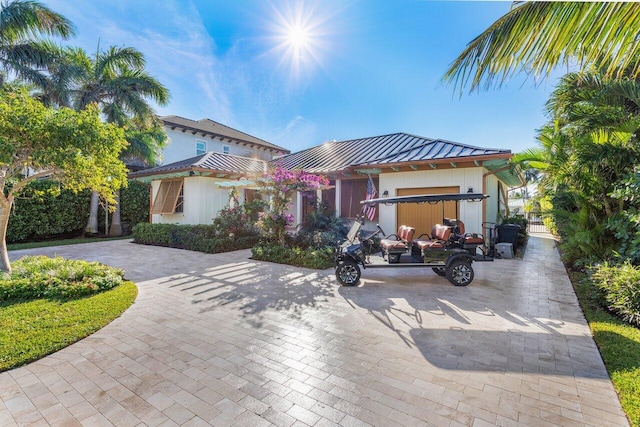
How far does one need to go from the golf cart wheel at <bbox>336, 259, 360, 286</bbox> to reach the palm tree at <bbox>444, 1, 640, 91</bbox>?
12.5 ft

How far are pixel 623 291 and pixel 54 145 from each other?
9.86 metres

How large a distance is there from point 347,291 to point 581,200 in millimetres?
5878

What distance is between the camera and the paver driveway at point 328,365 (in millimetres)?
2414

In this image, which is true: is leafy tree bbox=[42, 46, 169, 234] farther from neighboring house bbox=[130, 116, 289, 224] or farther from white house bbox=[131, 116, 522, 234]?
A: white house bbox=[131, 116, 522, 234]

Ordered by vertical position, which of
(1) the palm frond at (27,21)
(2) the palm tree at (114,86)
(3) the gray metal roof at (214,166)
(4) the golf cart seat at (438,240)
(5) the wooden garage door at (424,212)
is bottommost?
(4) the golf cart seat at (438,240)

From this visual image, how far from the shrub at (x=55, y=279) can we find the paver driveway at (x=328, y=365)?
3.68 ft

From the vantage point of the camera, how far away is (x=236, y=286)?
20.4ft

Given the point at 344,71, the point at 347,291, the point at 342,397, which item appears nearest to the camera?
the point at 342,397

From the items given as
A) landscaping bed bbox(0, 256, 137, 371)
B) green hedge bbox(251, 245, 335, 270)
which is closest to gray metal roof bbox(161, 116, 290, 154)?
green hedge bbox(251, 245, 335, 270)


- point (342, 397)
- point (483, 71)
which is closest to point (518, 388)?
point (342, 397)

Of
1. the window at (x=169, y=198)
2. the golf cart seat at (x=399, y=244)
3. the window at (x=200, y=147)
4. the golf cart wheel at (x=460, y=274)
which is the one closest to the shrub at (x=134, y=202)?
the window at (x=169, y=198)

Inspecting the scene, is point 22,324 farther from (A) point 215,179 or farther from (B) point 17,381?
(A) point 215,179

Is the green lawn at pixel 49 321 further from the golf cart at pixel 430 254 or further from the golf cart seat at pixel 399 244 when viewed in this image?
the golf cart seat at pixel 399 244

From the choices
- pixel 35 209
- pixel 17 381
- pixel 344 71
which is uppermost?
pixel 344 71
